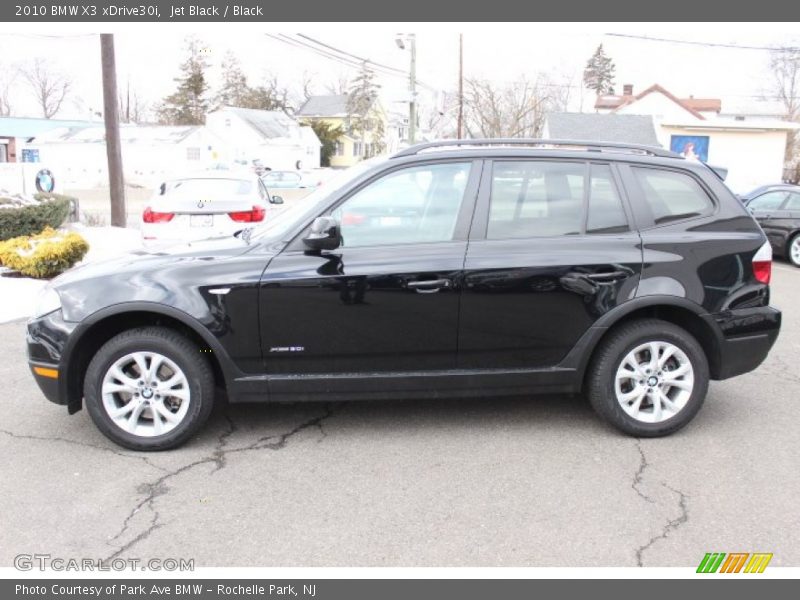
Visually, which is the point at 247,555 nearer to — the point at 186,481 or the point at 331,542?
the point at 331,542

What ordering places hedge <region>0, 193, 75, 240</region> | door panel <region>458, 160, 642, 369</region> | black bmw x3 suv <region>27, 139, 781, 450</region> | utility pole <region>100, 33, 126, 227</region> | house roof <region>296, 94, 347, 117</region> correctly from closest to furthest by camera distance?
black bmw x3 suv <region>27, 139, 781, 450</region> → door panel <region>458, 160, 642, 369</region> → hedge <region>0, 193, 75, 240</region> → utility pole <region>100, 33, 126, 227</region> → house roof <region>296, 94, 347, 117</region>

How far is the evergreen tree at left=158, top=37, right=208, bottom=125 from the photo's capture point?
77.2 meters

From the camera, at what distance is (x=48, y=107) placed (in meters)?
95.1

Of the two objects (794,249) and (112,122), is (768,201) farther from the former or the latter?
(112,122)

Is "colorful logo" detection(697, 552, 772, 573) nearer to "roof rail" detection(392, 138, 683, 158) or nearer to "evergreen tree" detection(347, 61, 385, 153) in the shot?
"roof rail" detection(392, 138, 683, 158)

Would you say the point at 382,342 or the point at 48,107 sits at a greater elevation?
the point at 48,107

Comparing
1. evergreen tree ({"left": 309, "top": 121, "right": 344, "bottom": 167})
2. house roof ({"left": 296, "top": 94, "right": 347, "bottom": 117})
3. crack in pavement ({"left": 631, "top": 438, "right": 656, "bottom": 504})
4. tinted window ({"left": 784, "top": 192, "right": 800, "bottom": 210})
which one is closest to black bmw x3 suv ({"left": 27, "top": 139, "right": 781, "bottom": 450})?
crack in pavement ({"left": 631, "top": 438, "right": 656, "bottom": 504})

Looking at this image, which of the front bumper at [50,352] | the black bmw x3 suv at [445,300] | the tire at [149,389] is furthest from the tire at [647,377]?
the front bumper at [50,352]

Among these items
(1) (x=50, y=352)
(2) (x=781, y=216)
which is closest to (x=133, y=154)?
(2) (x=781, y=216)

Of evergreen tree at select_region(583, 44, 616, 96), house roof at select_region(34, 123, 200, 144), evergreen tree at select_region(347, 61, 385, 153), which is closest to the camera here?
house roof at select_region(34, 123, 200, 144)

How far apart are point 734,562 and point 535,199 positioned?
2275 millimetres

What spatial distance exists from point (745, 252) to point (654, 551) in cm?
214

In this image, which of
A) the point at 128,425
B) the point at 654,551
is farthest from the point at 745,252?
the point at 128,425

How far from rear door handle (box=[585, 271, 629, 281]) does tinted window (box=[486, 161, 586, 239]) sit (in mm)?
302
